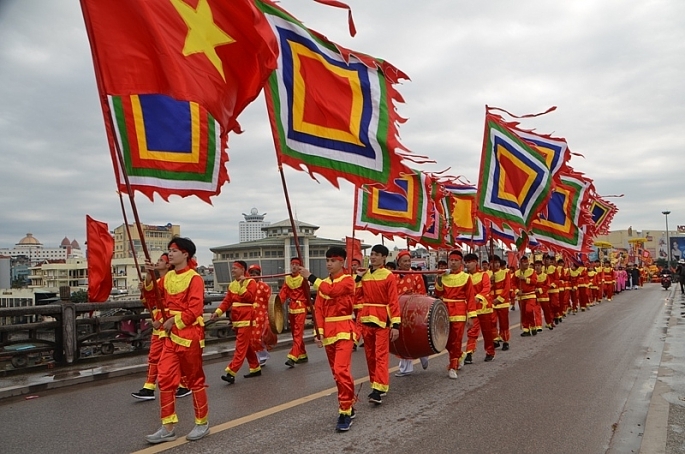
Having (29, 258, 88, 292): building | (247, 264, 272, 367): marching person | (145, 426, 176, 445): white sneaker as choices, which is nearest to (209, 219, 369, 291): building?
(29, 258, 88, 292): building

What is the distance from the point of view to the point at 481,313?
1012 cm

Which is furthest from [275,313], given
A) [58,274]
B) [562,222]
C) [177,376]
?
[58,274]

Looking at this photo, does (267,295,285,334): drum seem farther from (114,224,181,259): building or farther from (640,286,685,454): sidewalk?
(640,286,685,454): sidewalk

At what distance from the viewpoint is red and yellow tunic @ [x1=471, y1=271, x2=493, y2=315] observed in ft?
32.1

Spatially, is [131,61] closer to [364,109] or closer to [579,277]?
[364,109]

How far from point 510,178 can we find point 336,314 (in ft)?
22.4

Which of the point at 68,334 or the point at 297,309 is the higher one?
the point at 297,309

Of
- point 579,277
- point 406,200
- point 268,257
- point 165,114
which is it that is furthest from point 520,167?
point 268,257

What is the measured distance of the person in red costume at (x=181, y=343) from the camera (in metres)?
5.41

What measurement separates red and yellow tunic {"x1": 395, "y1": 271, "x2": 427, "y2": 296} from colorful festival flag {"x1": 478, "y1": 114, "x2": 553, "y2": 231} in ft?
6.42

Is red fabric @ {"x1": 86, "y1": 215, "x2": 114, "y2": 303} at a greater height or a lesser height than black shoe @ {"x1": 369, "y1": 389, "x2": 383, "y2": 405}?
greater

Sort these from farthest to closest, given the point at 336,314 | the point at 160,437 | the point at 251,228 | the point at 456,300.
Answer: the point at 251,228
the point at 456,300
the point at 336,314
the point at 160,437

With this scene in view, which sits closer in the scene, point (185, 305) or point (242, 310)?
point (185, 305)

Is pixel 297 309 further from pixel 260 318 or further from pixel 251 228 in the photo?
pixel 251 228
